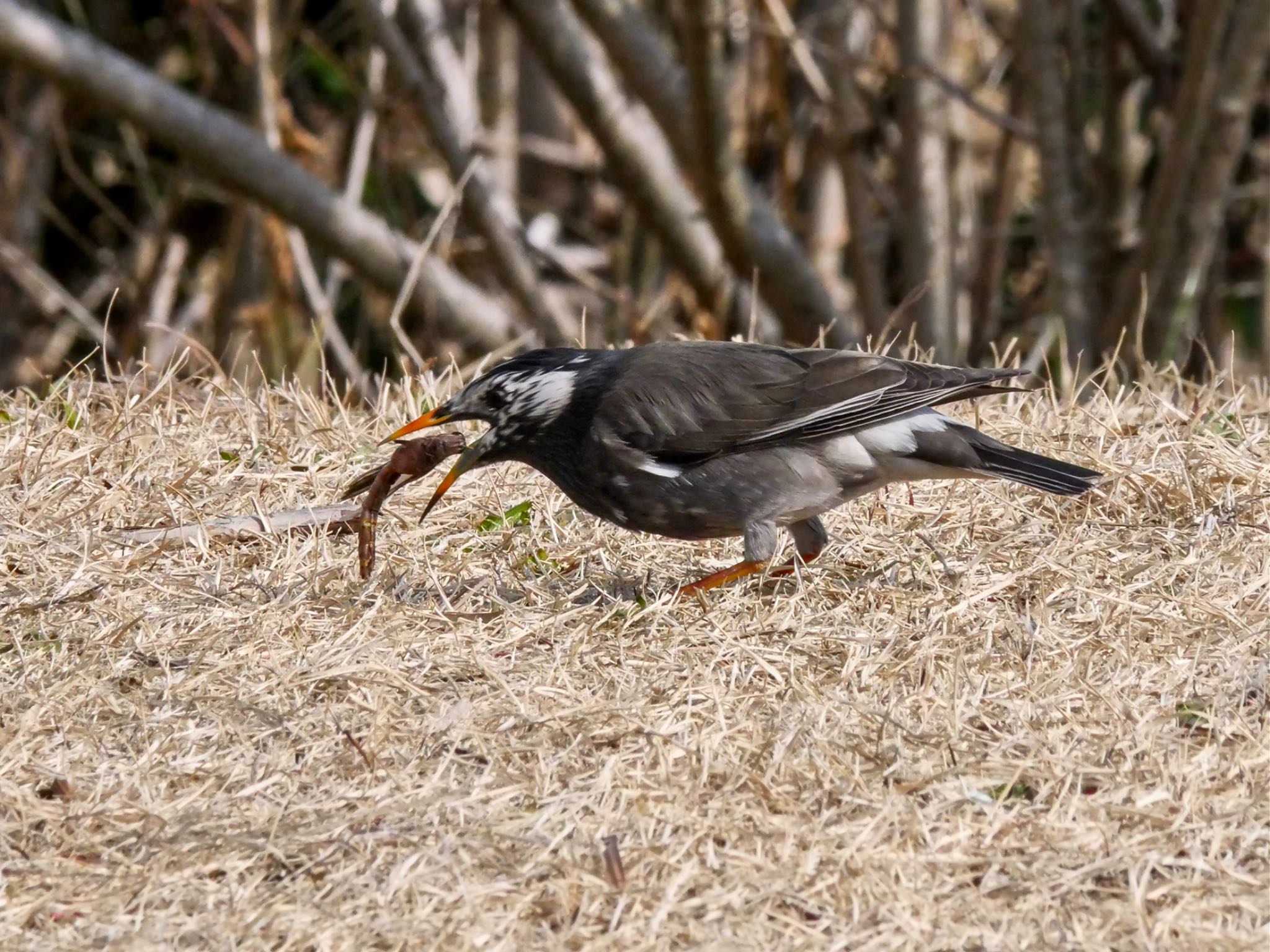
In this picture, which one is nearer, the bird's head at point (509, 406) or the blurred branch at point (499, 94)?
the bird's head at point (509, 406)

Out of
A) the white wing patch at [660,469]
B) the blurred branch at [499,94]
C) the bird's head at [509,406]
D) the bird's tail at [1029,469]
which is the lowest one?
the blurred branch at [499,94]

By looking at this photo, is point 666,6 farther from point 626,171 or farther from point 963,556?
point 963,556

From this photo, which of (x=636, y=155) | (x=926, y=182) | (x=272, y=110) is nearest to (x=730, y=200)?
(x=636, y=155)

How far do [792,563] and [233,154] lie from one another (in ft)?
17.0

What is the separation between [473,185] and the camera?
9516mm

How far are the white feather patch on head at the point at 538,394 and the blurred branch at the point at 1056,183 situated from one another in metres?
5.06

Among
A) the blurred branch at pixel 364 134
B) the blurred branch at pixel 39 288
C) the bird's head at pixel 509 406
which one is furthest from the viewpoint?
the blurred branch at pixel 39 288

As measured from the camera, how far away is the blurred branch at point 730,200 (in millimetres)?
8758

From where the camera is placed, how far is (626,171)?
31.5 feet

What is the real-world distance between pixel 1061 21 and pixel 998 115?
1024mm

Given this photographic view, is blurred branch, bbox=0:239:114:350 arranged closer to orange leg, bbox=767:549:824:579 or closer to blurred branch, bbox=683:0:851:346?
blurred branch, bbox=683:0:851:346

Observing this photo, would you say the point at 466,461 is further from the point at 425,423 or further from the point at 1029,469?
the point at 1029,469

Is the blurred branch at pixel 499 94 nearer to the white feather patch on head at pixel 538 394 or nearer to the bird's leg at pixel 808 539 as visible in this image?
the white feather patch on head at pixel 538 394

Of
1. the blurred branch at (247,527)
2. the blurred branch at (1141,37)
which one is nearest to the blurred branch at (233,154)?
the blurred branch at (1141,37)
